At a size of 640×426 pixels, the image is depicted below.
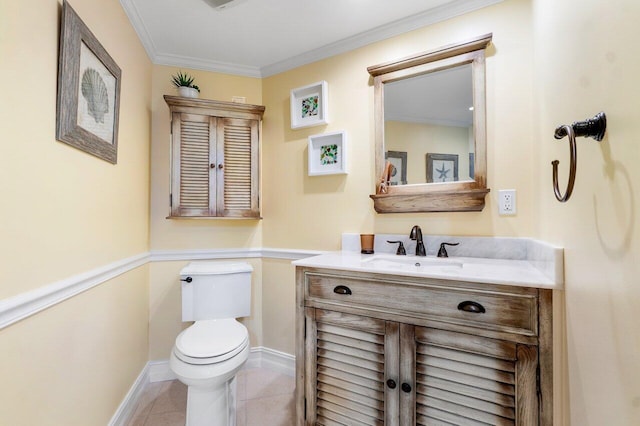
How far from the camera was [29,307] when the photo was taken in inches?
35.0

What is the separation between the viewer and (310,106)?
211 centimetres

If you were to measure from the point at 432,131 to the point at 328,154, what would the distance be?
2.26 ft

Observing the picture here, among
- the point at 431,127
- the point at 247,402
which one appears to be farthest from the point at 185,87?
the point at 247,402

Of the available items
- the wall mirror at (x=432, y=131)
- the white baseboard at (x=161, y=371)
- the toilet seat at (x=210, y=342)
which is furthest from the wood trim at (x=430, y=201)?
the white baseboard at (x=161, y=371)

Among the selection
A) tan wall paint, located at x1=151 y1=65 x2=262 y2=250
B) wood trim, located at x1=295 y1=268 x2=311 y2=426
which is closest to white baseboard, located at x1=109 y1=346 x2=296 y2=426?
wood trim, located at x1=295 y1=268 x2=311 y2=426

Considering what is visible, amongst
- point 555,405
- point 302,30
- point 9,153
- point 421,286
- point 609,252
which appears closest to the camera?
point 609,252

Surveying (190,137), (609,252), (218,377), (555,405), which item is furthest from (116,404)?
(609,252)

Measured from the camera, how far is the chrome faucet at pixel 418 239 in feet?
5.41

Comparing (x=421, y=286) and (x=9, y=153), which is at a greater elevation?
(x=9, y=153)

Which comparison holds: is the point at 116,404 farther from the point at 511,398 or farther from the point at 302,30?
the point at 302,30

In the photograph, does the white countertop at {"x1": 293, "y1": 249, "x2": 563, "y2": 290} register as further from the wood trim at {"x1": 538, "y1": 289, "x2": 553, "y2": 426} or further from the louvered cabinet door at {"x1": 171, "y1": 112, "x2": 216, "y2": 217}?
the louvered cabinet door at {"x1": 171, "y1": 112, "x2": 216, "y2": 217}

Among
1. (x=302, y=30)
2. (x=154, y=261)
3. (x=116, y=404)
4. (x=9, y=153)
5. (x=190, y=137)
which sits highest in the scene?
(x=302, y=30)

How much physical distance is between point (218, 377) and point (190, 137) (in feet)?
5.14

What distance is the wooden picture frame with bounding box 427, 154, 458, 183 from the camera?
1.65 m
